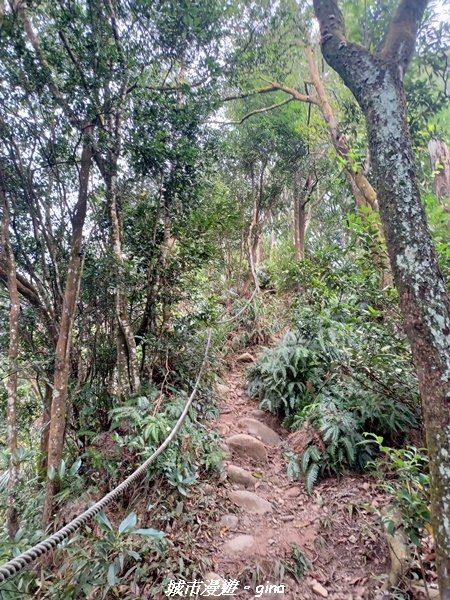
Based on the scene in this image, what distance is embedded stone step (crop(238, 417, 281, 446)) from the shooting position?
4.05m

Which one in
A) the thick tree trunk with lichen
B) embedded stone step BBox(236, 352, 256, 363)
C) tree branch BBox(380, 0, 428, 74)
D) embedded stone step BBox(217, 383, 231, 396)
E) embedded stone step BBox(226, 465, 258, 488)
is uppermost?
tree branch BBox(380, 0, 428, 74)

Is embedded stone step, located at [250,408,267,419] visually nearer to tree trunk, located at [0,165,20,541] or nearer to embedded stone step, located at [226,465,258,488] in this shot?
embedded stone step, located at [226,465,258,488]

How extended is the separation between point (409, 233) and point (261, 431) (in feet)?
10.6

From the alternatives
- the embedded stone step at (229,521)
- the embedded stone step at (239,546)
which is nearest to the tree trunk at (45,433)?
the embedded stone step at (229,521)

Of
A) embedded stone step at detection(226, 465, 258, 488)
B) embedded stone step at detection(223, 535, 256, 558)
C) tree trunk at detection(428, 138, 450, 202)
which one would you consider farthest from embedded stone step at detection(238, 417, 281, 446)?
tree trunk at detection(428, 138, 450, 202)

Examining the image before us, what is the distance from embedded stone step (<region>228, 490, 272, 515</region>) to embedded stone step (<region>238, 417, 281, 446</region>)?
0.96 m

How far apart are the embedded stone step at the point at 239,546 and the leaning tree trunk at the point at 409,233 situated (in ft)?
4.97

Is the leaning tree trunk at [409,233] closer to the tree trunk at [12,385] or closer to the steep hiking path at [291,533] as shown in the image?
the steep hiking path at [291,533]

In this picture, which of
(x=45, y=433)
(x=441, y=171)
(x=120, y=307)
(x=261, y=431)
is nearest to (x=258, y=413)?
(x=261, y=431)

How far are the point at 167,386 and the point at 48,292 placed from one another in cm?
183

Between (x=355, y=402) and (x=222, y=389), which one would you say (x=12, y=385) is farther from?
(x=355, y=402)

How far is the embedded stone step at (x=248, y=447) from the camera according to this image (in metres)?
3.69

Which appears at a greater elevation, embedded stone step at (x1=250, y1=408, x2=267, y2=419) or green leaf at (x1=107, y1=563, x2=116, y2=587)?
embedded stone step at (x1=250, y1=408, x2=267, y2=419)

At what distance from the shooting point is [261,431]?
4137 millimetres
